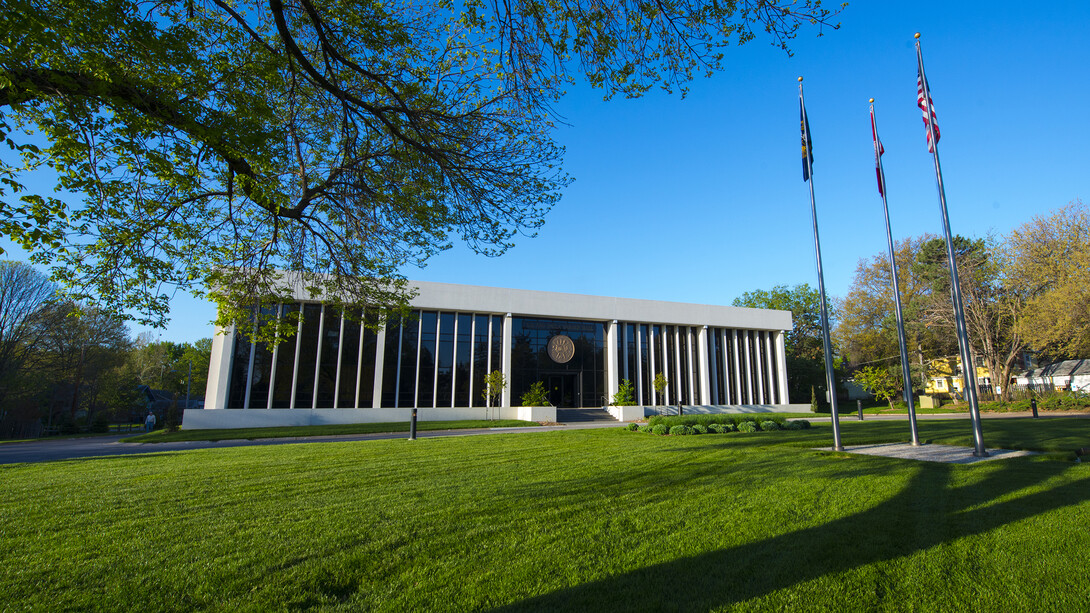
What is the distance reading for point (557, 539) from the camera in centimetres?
440

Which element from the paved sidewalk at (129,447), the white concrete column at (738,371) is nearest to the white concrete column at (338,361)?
the paved sidewalk at (129,447)

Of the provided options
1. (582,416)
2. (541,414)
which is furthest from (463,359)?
(582,416)

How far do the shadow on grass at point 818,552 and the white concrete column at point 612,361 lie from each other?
26.1 metres

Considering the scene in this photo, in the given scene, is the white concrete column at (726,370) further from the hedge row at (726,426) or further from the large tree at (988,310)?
the hedge row at (726,426)

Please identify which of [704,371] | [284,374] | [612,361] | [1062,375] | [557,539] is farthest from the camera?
[1062,375]

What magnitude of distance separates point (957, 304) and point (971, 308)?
118 feet

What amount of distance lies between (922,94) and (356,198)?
Result: 12.3 metres

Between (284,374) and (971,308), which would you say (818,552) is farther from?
(971,308)

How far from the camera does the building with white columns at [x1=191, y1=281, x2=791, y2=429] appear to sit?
25.5 m

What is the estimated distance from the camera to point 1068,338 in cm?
3019

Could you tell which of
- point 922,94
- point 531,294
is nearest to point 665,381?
point 531,294

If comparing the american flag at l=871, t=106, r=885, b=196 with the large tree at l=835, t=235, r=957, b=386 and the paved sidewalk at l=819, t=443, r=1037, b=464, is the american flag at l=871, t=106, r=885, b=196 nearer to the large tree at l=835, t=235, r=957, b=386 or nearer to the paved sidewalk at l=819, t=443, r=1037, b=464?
the paved sidewalk at l=819, t=443, r=1037, b=464

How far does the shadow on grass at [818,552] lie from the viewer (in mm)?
3176

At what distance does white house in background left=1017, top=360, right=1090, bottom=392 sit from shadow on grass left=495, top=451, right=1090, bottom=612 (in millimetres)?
50540
